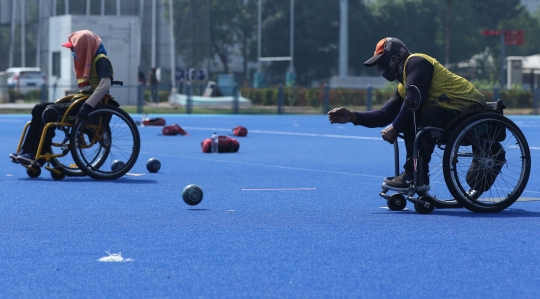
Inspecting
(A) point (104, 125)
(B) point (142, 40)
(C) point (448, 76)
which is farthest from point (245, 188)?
(B) point (142, 40)

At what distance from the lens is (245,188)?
439 inches

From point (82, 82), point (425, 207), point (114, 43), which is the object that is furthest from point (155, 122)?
point (425, 207)

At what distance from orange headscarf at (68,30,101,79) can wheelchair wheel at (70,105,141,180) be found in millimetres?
446

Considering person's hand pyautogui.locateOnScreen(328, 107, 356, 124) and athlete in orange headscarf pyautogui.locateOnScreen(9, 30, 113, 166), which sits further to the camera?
athlete in orange headscarf pyautogui.locateOnScreen(9, 30, 113, 166)

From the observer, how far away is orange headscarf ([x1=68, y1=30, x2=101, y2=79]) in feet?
38.7

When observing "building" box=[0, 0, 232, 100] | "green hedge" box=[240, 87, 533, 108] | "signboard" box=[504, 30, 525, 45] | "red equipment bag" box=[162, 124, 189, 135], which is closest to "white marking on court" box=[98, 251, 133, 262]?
"red equipment bag" box=[162, 124, 189, 135]

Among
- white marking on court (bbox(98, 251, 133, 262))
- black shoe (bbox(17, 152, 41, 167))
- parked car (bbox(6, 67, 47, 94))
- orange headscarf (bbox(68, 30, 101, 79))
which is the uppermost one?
parked car (bbox(6, 67, 47, 94))

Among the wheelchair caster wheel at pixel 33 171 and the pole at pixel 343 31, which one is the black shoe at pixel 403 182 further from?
the pole at pixel 343 31

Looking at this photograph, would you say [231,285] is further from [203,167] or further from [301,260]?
[203,167]

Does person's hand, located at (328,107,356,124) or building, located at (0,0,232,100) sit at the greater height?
building, located at (0,0,232,100)

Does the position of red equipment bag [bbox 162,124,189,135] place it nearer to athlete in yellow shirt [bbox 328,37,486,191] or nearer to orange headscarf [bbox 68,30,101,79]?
orange headscarf [bbox 68,30,101,79]

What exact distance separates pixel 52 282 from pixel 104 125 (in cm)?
650

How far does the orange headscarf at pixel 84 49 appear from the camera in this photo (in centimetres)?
1179

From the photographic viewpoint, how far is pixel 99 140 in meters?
12.0
